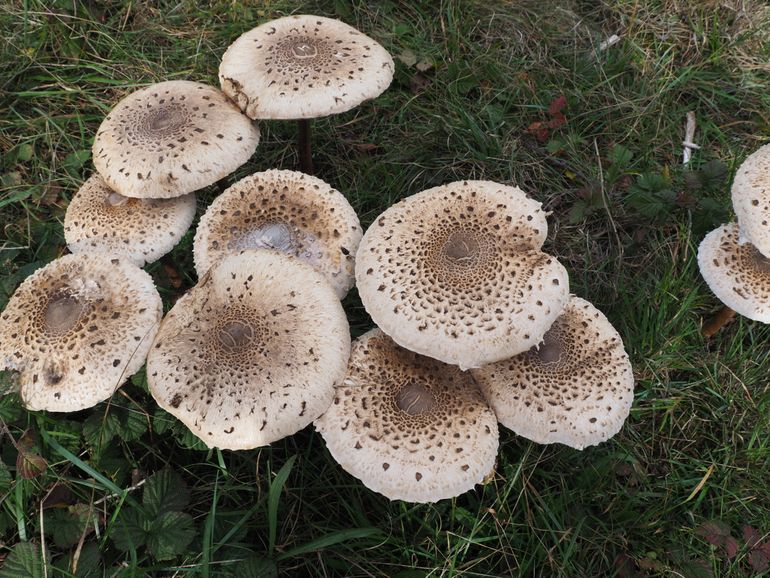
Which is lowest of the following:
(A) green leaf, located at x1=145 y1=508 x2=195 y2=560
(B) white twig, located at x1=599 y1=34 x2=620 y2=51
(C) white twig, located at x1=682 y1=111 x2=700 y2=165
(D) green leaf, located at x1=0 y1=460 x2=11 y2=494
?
(D) green leaf, located at x1=0 y1=460 x2=11 y2=494

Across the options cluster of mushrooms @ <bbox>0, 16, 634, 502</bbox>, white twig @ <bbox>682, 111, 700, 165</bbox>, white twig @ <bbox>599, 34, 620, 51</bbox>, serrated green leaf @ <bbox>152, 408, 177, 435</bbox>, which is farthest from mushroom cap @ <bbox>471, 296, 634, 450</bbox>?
white twig @ <bbox>599, 34, 620, 51</bbox>

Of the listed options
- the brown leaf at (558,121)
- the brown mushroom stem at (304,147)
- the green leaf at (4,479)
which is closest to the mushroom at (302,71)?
the brown mushroom stem at (304,147)

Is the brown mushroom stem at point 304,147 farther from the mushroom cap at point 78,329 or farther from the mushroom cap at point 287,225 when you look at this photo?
the mushroom cap at point 78,329

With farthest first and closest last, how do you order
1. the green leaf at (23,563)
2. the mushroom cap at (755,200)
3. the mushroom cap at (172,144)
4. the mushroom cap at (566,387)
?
the mushroom cap at (172,144)
the mushroom cap at (755,200)
the mushroom cap at (566,387)
the green leaf at (23,563)

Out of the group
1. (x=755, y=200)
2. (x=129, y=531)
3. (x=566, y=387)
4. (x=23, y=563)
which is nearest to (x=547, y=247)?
(x=755, y=200)

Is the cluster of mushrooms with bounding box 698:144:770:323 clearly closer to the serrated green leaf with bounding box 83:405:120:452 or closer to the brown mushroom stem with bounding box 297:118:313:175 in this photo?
the brown mushroom stem with bounding box 297:118:313:175

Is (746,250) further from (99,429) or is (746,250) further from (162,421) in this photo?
(99,429)
